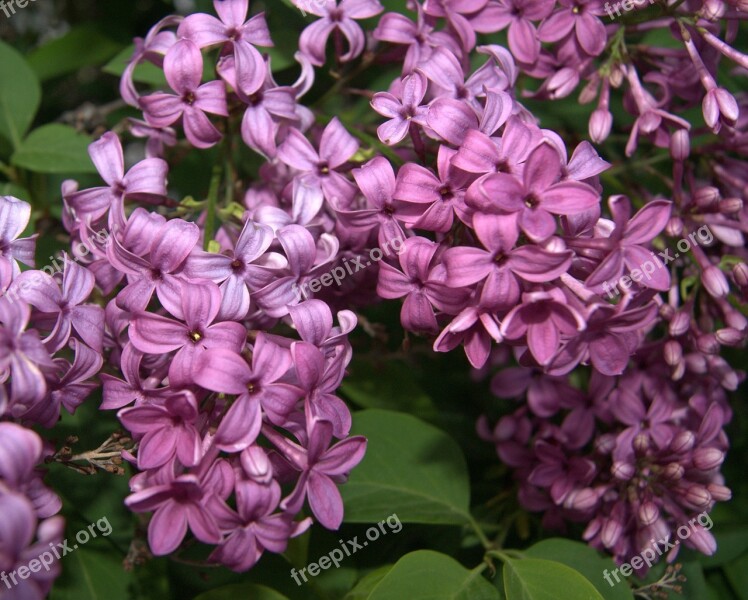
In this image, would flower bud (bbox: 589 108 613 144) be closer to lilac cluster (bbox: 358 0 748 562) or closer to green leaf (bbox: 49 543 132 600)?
lilac cluster (bbox: 358 0 748 562)

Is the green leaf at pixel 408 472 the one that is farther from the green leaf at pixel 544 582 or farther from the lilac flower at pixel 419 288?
the lilac flower at pixel 419 288

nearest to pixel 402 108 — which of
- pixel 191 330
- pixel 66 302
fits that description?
pixel 191 330

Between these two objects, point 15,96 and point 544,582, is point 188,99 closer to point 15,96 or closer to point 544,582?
point 15,96

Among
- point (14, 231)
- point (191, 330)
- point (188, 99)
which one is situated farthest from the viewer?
point (188, 99)

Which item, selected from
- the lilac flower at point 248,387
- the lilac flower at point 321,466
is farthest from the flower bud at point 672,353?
the lilac flower at point 248,387

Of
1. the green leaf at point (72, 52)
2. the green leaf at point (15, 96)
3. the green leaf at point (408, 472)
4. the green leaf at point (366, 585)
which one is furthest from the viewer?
the green leaf at point (72, 52)
